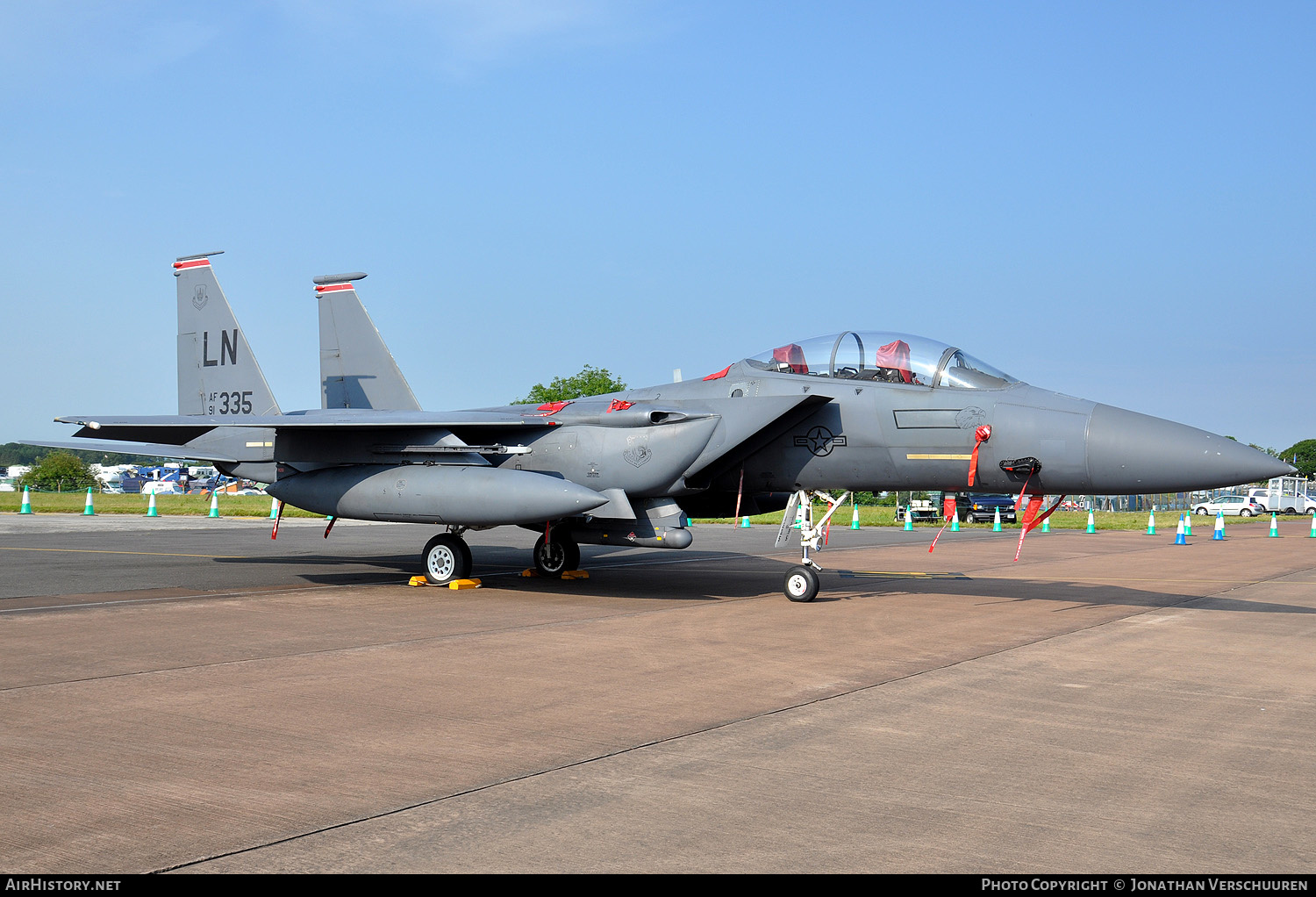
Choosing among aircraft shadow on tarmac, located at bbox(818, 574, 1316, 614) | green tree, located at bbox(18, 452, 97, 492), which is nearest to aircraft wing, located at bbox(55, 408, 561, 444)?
aircraft shadow on tarmac, located at bbox(818, 574, 1316, 614)

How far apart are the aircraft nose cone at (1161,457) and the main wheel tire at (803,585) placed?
119 inches

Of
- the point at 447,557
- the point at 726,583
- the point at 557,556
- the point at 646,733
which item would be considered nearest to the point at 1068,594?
the point at 726,583

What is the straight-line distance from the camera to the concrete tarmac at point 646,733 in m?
3.56

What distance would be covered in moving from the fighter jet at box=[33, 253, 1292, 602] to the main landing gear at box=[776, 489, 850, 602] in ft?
0.07

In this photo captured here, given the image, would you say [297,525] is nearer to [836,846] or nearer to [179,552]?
[179,552]

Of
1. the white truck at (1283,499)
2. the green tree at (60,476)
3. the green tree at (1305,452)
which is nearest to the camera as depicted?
the white truck at (1283,499)

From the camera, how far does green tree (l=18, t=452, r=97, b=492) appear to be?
7450 centimetres

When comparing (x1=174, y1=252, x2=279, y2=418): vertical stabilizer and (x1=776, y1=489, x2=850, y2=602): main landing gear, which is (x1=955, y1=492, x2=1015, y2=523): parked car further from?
(x1=174, y1=252, x2=279, y2=418): vertical stabilizer

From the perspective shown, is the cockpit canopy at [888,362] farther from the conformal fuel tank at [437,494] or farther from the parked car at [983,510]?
the parked car at [983,510]

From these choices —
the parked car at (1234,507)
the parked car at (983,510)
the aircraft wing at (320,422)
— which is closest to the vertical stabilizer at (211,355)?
the aircraft wing at (320,422)

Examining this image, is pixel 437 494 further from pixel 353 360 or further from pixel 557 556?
pixel 353 360

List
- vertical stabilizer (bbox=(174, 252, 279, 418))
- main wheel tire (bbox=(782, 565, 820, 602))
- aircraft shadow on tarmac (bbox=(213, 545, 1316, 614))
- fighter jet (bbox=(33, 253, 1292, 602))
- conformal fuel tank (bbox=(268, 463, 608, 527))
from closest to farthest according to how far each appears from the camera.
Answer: fighter jet (bbox=(33, 253, 1292, 602)) → conformal fuel tank (bbox=(268, 463, 608, 527)) → main wheel tire (bbox=(782, 565, 820, 602)) → aircraft shadow on tarmac (bbox=(213, 545, 1316, 614)) → vertical stabilizer (bbox=(174, 252, 279, 418))

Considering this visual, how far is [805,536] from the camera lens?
1137cm
